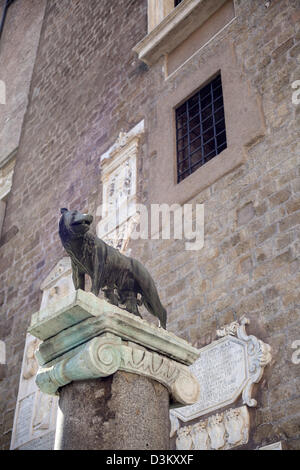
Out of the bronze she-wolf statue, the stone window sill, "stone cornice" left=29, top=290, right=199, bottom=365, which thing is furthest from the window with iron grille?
"stone cornice" left=29, top=290, right=199, bottom=365

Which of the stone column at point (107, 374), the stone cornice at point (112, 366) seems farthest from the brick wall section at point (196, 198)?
the stone column at point (107, 374)

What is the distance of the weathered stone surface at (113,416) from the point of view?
11.1 feet

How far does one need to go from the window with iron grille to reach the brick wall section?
52 centimetres

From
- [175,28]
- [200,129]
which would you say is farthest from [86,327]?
[175,28]

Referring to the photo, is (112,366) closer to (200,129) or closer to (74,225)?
(74,225)

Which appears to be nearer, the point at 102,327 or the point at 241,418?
the point at 102,327

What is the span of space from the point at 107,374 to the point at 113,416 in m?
0.23

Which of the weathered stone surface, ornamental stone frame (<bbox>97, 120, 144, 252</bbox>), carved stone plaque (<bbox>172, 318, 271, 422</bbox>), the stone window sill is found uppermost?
the stone window sill

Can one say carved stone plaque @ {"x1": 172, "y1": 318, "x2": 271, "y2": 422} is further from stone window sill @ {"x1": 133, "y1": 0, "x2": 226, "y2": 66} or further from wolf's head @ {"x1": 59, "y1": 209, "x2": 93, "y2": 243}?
stone window sill @ {"x1": 133, "y1": 0, "x2": 226, "y2": 66}

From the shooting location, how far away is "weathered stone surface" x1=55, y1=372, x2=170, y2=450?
338 centimetres

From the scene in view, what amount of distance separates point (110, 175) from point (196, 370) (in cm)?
409

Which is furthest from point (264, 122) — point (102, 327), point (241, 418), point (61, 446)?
point (61, 446)
